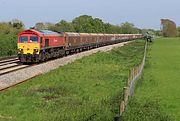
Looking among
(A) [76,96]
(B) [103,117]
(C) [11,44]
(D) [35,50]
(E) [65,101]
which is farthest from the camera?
(C) [11,44]

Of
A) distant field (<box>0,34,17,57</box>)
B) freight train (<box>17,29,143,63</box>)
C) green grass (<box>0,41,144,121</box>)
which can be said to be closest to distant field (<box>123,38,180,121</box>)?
green grass (<box>0,41,144,121</box>)

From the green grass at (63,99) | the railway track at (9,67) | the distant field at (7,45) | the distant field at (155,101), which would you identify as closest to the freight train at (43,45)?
the railway track at (9,67)

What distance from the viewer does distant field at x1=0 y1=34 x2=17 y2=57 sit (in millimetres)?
51991

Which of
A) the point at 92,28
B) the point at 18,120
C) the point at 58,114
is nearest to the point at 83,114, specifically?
the point at 58,114

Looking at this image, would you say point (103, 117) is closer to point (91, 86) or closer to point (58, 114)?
point (58, 114)

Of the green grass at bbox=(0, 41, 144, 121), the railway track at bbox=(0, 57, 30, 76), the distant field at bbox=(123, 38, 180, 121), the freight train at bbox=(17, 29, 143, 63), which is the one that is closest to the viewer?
the distant field at bbox=(123, 38, 180, 121)

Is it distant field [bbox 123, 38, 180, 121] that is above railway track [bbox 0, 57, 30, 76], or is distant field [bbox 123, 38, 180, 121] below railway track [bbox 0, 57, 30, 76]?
above

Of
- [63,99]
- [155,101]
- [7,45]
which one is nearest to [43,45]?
[7,45]

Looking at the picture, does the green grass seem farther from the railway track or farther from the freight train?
the freight train

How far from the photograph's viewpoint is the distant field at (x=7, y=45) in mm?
51991

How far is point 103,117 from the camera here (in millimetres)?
12688

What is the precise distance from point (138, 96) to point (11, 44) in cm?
3751

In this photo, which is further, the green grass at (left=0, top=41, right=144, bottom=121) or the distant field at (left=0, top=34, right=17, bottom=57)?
the distant field at (left=0, top=34, right=17, bottom=57)

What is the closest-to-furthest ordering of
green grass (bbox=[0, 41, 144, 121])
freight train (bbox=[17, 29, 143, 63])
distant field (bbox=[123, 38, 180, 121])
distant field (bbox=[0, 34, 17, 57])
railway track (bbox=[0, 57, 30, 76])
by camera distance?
distant field (bbox=[123, 38, 180, 121]) < green grass (bbox=[0, 41, 144, 121]) < railway track (bbox=[0, 57, 30, 76]) < freight train (bbox=[17, 29, 143, 63]) < distant field (bbox=[0, 34, 17, 57])
